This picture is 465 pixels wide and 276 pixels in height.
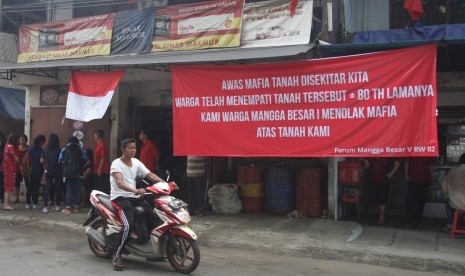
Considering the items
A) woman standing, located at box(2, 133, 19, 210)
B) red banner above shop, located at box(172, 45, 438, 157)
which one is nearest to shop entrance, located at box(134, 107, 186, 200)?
woman standing, located at box(2, 133, 19, 210)

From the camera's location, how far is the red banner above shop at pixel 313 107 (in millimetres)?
7125

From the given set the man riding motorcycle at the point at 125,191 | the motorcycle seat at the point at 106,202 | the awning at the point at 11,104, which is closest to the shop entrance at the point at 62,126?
the awning at the point at 11,104

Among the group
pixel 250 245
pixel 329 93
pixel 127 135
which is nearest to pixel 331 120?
pixel 329 93

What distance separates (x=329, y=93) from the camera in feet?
25.4

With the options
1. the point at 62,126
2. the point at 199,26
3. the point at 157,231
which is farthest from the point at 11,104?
the point at 157,231

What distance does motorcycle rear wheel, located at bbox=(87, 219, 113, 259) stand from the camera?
6.65m

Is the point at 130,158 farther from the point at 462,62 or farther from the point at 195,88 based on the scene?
the point at 462,62

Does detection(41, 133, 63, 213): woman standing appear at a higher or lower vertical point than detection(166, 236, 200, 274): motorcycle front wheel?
higher

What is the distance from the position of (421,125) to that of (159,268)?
428cm

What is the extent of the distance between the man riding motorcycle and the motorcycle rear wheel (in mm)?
525

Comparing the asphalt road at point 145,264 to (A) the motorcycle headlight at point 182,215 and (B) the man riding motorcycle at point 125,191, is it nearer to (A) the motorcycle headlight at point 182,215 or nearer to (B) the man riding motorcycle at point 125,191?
(B) the man riding motorcycle at point 125,191

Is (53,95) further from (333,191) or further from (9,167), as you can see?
(333,191)

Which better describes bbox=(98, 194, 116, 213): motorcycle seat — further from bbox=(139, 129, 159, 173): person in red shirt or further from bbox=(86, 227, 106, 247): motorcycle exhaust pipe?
bbox=(139, 129, 159, 173): person in red shirt

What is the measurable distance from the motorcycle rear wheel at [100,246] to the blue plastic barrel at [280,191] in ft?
14.0
